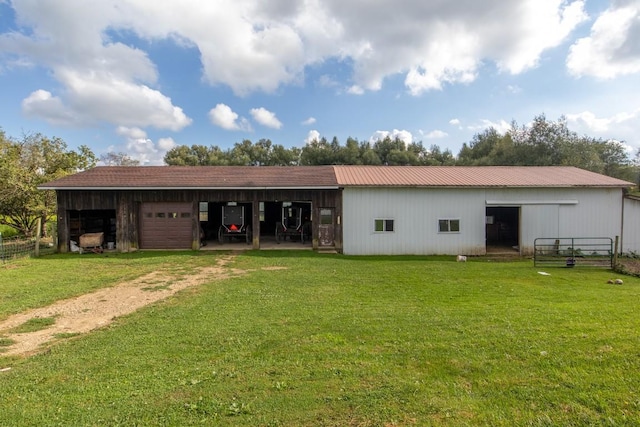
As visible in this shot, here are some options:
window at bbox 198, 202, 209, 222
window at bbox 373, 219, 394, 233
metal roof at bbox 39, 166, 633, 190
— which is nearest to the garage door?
metal roof at bbox 39, 166, 633, 190

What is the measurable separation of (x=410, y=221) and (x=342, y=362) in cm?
→ 1114

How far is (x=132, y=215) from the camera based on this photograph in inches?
579

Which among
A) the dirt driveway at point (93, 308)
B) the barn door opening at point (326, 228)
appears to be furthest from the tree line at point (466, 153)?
the dirt driveway at point (93, 308)

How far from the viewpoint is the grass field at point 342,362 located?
9.79ft

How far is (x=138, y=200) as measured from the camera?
48.2 feet

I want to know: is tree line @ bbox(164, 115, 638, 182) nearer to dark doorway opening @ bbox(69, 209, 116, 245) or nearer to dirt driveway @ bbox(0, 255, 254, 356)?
dark doorway opening @ bbox(69, 209, 116, 245)

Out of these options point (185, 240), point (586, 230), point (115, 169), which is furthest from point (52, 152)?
point (586, 230)

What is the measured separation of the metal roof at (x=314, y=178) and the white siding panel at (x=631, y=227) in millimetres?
1026

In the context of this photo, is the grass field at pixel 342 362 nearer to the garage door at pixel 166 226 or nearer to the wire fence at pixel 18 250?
the wire fence at pixel 18 250

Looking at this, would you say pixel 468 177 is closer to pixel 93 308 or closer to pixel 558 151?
pixel 93 308

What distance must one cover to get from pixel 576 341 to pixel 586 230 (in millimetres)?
13295

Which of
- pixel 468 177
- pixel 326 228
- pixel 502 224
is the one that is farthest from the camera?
pixel 502 224

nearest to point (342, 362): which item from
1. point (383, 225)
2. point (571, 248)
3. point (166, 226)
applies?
point (383, 225)

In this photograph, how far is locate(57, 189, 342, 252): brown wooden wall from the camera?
14.4m
